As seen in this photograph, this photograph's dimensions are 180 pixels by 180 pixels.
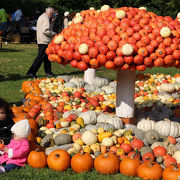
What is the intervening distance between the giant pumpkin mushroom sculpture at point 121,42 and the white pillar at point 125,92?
2.44 feet

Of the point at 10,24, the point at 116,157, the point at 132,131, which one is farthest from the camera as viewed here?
the point at 10,24

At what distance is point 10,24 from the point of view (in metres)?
25.3

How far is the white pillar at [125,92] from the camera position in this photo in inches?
233

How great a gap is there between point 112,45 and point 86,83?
15.5 feet

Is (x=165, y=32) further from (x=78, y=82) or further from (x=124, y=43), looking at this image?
(x=78, y=82)

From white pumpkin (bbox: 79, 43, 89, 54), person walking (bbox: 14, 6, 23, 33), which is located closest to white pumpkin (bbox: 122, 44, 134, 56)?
white pumpkin (bbox: 79, 43, 89, 54)

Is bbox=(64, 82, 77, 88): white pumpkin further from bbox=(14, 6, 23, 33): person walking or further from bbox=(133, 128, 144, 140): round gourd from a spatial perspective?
bbox=(14, 6, 23, 33): person walking

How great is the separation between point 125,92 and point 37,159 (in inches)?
79.6

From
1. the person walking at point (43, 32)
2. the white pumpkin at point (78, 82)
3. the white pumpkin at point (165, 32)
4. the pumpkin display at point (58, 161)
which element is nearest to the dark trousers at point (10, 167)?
the pumpkin display at point (58, 161)

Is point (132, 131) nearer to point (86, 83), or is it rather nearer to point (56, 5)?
point (86, 83)

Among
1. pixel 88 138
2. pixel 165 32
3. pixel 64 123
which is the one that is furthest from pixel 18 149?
pixel 165 32

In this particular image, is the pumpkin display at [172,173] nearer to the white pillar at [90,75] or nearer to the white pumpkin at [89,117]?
the white pumpkin at [89,117]

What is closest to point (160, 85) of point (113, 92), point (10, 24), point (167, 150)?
point (113, 92)

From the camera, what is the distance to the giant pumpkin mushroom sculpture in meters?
4.97
